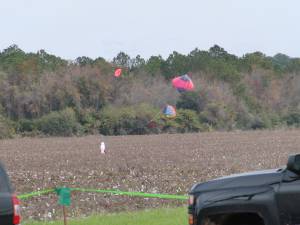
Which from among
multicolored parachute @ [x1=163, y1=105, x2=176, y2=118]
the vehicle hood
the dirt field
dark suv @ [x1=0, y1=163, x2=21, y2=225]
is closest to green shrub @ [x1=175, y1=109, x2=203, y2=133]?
multicolored parachute @ [x1=163, y1=105, x2=176, y2=118]

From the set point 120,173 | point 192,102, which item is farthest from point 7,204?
point 192,102

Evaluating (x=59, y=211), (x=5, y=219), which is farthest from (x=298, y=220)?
(x=59, y=211)

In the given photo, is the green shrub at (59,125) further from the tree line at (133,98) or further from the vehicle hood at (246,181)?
the vehicle hood at (246,181)

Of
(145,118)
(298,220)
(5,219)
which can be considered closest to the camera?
(298,220)

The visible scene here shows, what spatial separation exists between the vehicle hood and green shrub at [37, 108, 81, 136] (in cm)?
7074

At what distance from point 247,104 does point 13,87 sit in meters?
27.1

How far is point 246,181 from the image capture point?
8.60 meters

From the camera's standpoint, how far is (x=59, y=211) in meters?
17.6

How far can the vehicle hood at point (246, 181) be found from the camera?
27.7 ft

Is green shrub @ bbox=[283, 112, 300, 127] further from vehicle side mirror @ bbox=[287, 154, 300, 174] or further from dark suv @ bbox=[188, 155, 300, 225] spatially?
vehicle side mirror @ bbox=[287, 154, 300, 174]

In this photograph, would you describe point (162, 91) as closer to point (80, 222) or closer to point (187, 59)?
point (187, 59)

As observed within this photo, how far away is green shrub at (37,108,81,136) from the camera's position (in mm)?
79875

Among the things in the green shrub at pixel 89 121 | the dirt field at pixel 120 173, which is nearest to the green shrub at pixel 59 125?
the green shrub at pixel 89 121

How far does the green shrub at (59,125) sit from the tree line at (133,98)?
0.31ft
